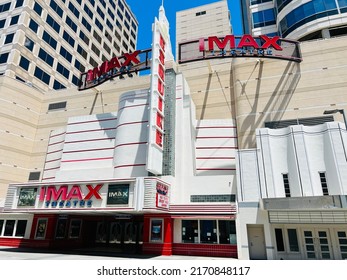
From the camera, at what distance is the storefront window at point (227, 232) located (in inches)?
891

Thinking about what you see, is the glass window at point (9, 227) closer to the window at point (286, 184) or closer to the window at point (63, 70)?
the window at point (286, 184)

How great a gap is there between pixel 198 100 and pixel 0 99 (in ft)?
91.3

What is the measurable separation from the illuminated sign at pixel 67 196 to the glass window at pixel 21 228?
8081 millimetres

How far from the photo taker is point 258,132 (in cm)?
2516

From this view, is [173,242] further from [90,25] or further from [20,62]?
[90,25]

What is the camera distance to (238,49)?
100 feet

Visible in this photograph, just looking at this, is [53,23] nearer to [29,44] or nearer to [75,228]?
[29,44]

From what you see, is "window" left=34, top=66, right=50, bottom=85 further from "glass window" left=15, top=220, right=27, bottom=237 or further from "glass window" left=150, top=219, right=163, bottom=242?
"glass window" left=150, top=219, right=163, bottom=242

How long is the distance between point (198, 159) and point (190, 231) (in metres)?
9.20

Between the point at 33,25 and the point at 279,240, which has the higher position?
the point at 33,25

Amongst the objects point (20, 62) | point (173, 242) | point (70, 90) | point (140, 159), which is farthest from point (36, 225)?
point (20, 62)

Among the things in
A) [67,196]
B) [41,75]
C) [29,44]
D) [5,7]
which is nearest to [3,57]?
[29,44]

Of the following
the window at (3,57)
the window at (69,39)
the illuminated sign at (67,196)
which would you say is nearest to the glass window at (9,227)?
the illuminated sign at (67,196)

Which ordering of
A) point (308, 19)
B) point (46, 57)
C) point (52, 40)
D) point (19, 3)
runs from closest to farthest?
1. point (308, 19)
2. point (19, 3)
3. point (46, 57)
4. point (52, 40)
